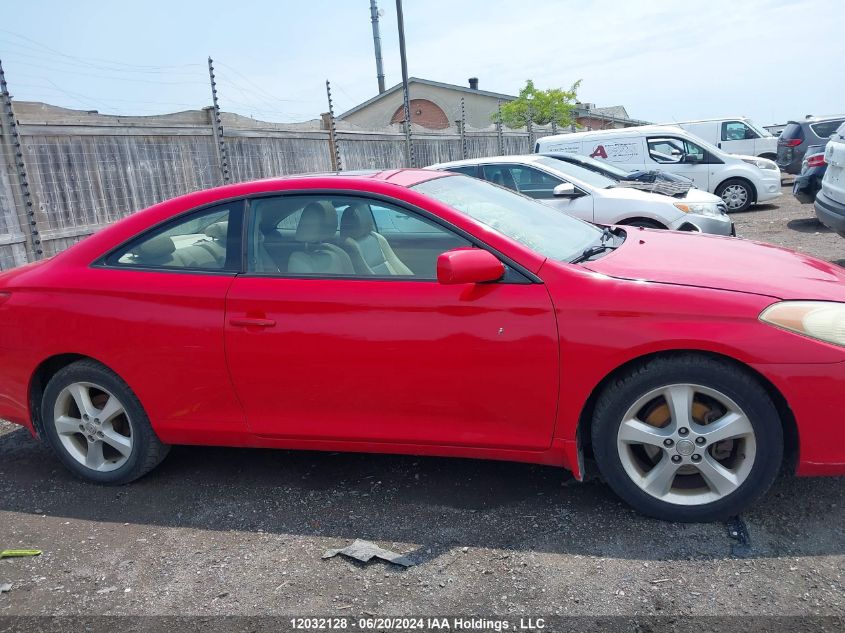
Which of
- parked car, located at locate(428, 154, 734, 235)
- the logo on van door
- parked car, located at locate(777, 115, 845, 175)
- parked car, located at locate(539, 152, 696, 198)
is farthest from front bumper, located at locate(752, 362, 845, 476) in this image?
parked car, located at locate(777, 115, 845, 175)

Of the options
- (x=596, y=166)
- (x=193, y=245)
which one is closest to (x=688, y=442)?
(x=193, y=245)

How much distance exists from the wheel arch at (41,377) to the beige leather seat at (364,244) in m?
1.56

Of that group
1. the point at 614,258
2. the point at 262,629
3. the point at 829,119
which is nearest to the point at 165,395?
the point at 262,629

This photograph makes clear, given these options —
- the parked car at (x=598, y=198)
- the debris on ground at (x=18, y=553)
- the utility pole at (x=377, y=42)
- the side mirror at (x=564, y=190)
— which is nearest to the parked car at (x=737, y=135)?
the parked car at (x=598, y=198)

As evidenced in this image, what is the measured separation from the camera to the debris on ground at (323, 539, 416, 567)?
3.03m

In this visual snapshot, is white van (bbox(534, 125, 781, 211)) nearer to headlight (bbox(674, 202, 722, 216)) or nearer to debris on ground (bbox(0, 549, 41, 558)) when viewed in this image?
headlight (bbox(674, 202, 722, 216))

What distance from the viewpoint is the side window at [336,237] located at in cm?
343

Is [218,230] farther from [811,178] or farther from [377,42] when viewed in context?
[377,42]

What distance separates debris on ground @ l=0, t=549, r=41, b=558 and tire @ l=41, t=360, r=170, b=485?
2.01 feet

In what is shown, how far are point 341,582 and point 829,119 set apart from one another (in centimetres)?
1996

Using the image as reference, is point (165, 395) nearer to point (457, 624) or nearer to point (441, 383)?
point (441, 383)

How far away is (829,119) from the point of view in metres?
18.6

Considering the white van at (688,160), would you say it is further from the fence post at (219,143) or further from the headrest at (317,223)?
the headrest at (317,223)

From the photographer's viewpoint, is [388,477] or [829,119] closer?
[388,477]
